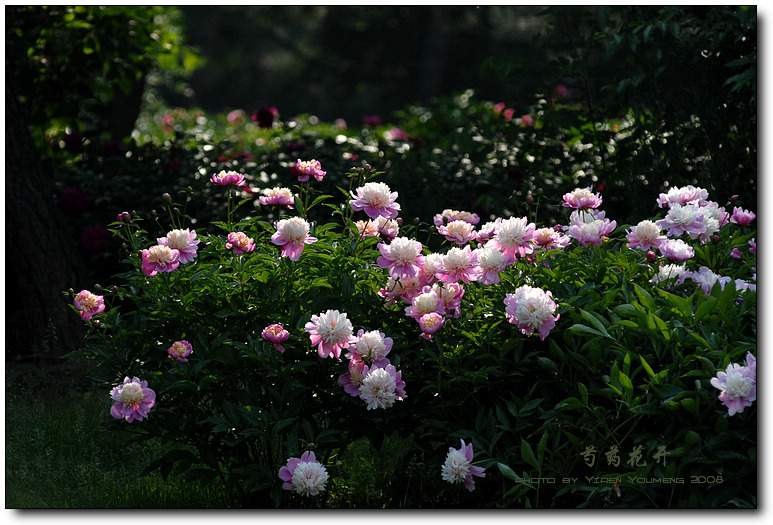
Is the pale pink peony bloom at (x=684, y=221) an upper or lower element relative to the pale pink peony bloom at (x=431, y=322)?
upper

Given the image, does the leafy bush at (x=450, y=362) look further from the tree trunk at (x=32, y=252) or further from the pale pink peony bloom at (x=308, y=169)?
the tree trunk at (x=32, y=252)

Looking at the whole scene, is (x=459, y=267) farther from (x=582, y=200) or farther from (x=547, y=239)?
(x=582, y=200)

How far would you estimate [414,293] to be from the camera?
2.23 meters

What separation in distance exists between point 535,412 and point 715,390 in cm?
47

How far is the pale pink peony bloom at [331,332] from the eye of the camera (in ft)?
6.70

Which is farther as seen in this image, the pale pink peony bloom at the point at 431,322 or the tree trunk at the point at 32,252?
the tree trunk at the point at 32,252

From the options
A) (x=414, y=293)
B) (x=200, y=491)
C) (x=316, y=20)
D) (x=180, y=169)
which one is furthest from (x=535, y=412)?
(x=316, y=20)

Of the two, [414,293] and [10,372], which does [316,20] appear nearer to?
[10,372]

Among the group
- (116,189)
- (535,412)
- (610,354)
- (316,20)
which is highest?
(316,20)

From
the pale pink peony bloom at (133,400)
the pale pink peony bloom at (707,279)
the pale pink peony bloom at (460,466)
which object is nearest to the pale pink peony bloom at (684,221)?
the pale pink peony bloom at (707,279)

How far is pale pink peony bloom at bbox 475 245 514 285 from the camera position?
2176 mm

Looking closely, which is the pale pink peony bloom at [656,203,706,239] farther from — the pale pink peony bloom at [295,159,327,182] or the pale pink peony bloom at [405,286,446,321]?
the pale pink peony bloom at [295,159,327,182]

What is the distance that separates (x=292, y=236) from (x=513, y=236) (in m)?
0.60

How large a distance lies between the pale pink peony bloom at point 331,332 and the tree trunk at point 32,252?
Answer: 183cm
